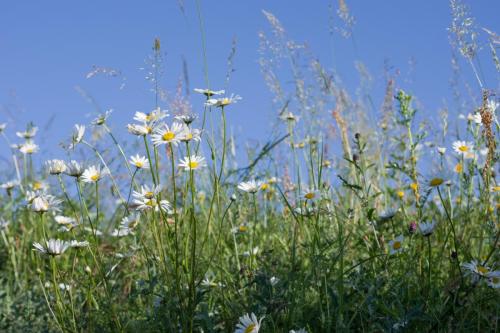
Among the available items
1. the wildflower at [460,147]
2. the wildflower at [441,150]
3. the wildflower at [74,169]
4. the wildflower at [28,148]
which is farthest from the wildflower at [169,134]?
the wildflower at [28,148]

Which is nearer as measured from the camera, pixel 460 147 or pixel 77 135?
pixel 77 135

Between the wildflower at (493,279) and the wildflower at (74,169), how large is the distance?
1.11 metres

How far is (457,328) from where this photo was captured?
1.80 metres

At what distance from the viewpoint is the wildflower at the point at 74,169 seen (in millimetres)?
1882

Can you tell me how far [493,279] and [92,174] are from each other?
1144mm

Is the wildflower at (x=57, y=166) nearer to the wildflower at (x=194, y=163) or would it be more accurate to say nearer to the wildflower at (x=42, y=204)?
Answer: the wildflower at (x=42, y=204)

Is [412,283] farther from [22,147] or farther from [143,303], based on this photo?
[22,147]

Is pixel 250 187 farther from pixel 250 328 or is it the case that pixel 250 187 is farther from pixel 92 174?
pixel 250 328

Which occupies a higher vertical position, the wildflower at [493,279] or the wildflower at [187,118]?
the wildflower at [187,118]

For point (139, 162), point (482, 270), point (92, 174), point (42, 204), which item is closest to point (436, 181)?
point (482, 270)

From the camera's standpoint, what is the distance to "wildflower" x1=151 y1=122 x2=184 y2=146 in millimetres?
1813

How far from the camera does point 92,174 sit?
2.01m

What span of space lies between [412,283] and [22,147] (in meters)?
2.30

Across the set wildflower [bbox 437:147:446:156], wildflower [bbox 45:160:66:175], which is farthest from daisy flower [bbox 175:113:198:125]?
wildflower [bbox 437:147:446:156]
